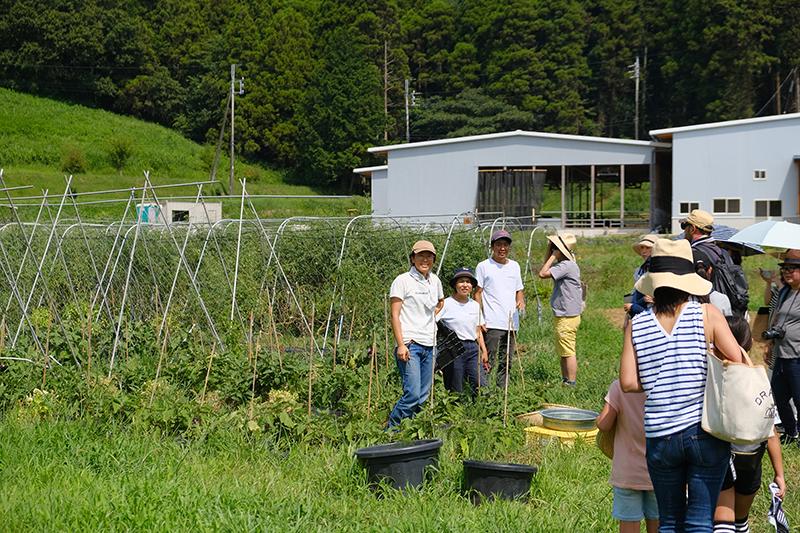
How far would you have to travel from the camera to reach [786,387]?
544cm

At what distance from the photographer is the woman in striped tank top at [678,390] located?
3035 mm

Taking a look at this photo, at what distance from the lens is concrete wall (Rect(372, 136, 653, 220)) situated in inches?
986

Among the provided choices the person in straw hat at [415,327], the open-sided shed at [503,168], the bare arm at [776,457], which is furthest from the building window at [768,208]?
the bare arm at [776,457]

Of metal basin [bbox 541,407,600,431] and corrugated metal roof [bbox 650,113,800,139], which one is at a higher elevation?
corrugated metal roof [bbox 650,113,800,139]

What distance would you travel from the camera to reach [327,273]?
1028cm

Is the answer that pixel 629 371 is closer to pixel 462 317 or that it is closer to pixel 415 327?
pixel 415 327

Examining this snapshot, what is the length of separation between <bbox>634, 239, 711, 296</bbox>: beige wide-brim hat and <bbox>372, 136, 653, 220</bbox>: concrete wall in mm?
21889

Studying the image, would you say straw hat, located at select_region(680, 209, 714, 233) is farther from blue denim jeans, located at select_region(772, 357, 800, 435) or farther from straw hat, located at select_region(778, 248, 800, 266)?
blue denim jeans, located at select_region(772, 357, 800, 435)

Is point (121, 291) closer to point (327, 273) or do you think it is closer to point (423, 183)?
point (327, 273)

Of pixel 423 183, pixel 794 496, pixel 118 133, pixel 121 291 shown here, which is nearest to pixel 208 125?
pixel 118 133

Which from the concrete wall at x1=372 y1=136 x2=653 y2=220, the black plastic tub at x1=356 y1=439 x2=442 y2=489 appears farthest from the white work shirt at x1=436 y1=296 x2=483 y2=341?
the concrete wall at x1=372 y1=136 x2=653 y2=220

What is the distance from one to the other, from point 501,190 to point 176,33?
86.6 ft

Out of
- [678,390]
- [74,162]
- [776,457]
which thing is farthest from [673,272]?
[74,162]

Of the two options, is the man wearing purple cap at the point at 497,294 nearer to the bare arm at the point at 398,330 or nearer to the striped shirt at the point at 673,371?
the bare arm at the point at 398,330
